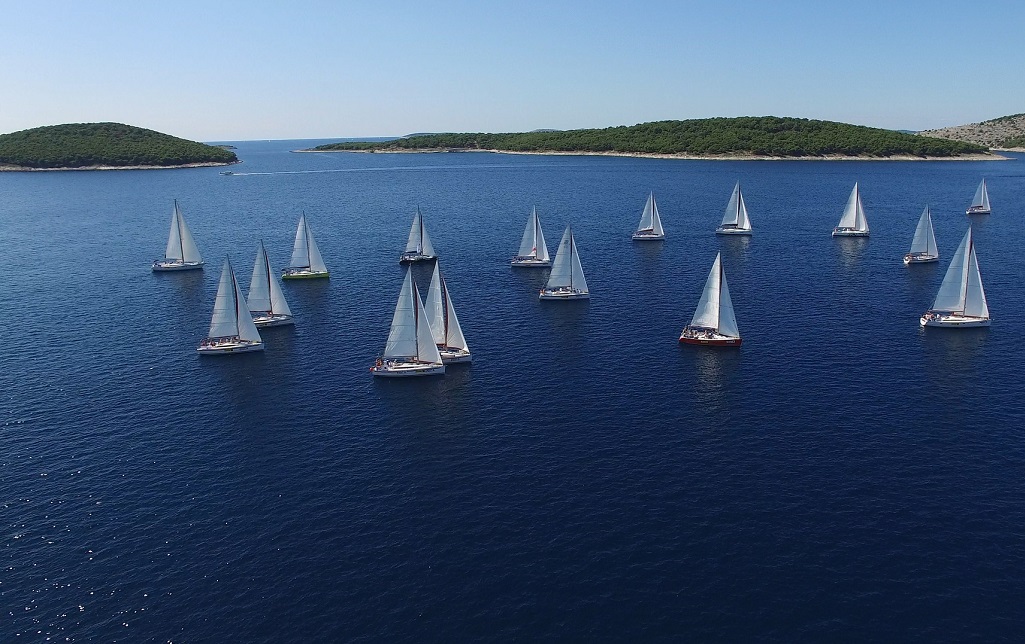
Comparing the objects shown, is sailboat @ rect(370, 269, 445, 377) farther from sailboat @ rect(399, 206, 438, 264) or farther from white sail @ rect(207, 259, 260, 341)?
sailboat @ rect(399, 206, 438, 264)

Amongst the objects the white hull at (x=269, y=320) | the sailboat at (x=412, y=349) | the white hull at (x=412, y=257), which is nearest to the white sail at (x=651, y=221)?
the white hull at (x=412, y=257)

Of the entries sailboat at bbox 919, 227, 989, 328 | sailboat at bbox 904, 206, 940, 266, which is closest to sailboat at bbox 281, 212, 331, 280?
sailboat at bbox 919, 227, 989, 328

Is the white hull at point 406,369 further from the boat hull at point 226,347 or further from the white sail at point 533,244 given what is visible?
the white sail at point 533,244

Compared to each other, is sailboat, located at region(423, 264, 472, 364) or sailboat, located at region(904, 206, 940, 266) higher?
sailboat, located at region(904, 206, 940, 266)

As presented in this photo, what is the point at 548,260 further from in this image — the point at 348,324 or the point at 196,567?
the point at 196,567

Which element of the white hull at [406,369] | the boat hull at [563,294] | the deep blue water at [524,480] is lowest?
the deep blue water at [524,480]

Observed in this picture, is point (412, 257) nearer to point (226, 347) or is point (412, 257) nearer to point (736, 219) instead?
point (226, 347)

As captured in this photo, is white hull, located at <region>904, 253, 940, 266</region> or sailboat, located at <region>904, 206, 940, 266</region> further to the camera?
white hull, located at <region>904, 253, 940, 266</region>
